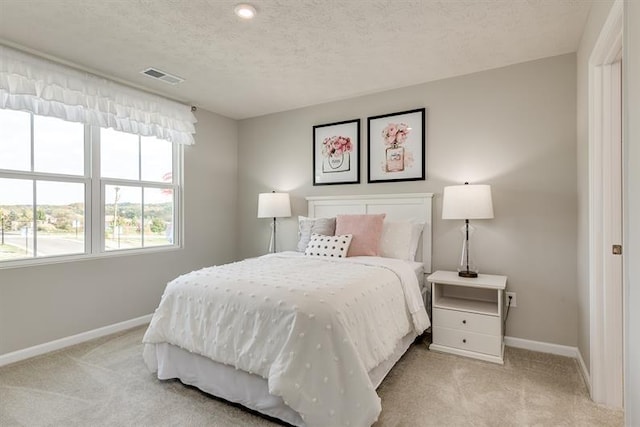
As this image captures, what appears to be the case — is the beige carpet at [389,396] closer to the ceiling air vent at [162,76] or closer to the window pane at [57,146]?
the window pane at [57,146]

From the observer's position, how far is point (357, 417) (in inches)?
63.3

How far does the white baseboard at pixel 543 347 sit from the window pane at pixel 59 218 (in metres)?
4.05

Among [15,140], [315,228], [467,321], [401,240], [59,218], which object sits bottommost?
[467,321]

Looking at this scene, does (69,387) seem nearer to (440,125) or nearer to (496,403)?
(496,403)

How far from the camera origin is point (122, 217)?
339cm

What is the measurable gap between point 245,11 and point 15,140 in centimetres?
220

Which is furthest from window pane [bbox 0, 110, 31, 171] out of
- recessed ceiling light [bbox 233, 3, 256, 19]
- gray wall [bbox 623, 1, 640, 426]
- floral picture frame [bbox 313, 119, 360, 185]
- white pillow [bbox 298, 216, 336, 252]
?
gray wall [bbox 623, 1, 640, 426]

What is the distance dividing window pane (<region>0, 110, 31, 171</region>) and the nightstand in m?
3.58

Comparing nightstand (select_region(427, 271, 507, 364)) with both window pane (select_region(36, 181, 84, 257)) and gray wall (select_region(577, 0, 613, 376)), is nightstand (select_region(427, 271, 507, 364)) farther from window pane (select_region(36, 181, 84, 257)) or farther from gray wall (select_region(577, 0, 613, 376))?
window pane (select_region(36, 181, 84, 257))

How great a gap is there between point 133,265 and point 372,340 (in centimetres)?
278

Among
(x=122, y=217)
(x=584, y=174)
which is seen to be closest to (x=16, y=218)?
(x=122, y=217)

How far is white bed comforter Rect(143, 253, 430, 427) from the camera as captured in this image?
5.32 ft

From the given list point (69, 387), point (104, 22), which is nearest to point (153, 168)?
point (104, 22)

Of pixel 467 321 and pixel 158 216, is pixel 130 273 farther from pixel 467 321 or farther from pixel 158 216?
pixel 467 321
